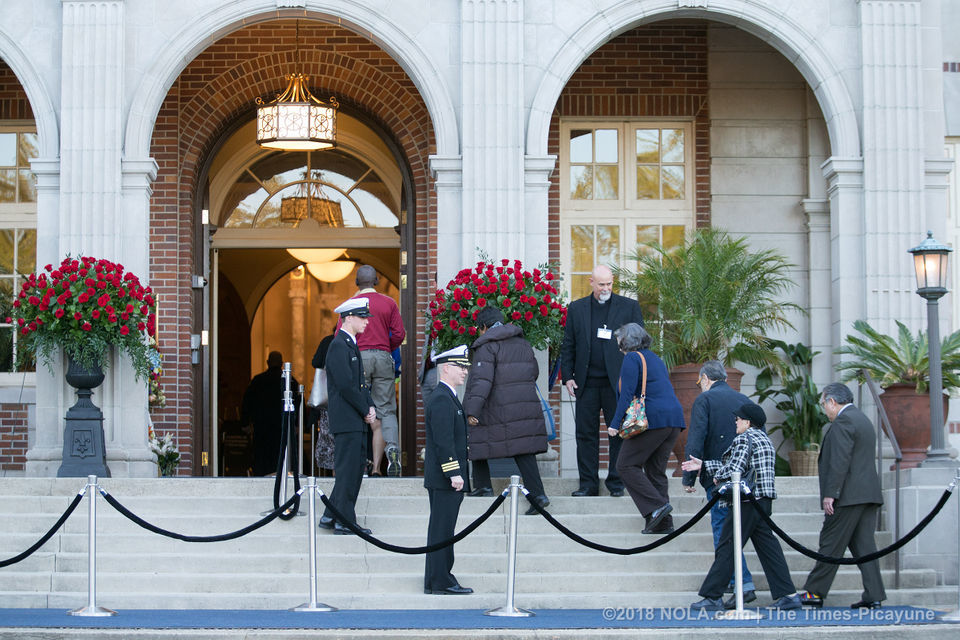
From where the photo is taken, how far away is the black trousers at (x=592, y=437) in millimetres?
10383

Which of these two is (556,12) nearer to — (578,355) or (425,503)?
(578,355)

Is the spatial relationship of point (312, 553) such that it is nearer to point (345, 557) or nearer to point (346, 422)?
point (345, 557)

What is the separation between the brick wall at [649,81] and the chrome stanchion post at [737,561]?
6.43 m

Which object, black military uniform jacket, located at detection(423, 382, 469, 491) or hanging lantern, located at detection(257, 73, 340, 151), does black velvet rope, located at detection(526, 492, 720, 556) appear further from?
hanging lantern, located at detection(257, 73, 340, 151)

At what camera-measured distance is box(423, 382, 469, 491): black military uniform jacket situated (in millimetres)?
8758

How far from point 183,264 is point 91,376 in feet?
10.5

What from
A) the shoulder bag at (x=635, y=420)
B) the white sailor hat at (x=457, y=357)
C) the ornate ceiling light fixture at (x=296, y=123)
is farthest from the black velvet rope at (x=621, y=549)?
the ornate ceiling light fixture at (x=296, y=123)

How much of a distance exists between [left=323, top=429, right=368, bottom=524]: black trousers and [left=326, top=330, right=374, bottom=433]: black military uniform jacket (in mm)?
72

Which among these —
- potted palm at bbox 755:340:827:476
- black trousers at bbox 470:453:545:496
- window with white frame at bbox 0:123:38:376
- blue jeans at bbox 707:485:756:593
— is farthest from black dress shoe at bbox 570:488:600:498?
window with white frame at bbox 0:123:38:376

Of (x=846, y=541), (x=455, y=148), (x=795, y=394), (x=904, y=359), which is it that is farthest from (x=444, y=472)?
(x=795, y=394)

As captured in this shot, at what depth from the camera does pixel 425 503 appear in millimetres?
10156

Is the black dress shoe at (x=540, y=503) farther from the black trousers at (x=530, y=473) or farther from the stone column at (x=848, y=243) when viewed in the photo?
the stone column at (x=848, y=243)

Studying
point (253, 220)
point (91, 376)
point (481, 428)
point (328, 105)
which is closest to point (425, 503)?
point (481, 428)

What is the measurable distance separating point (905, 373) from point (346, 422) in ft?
15.3
